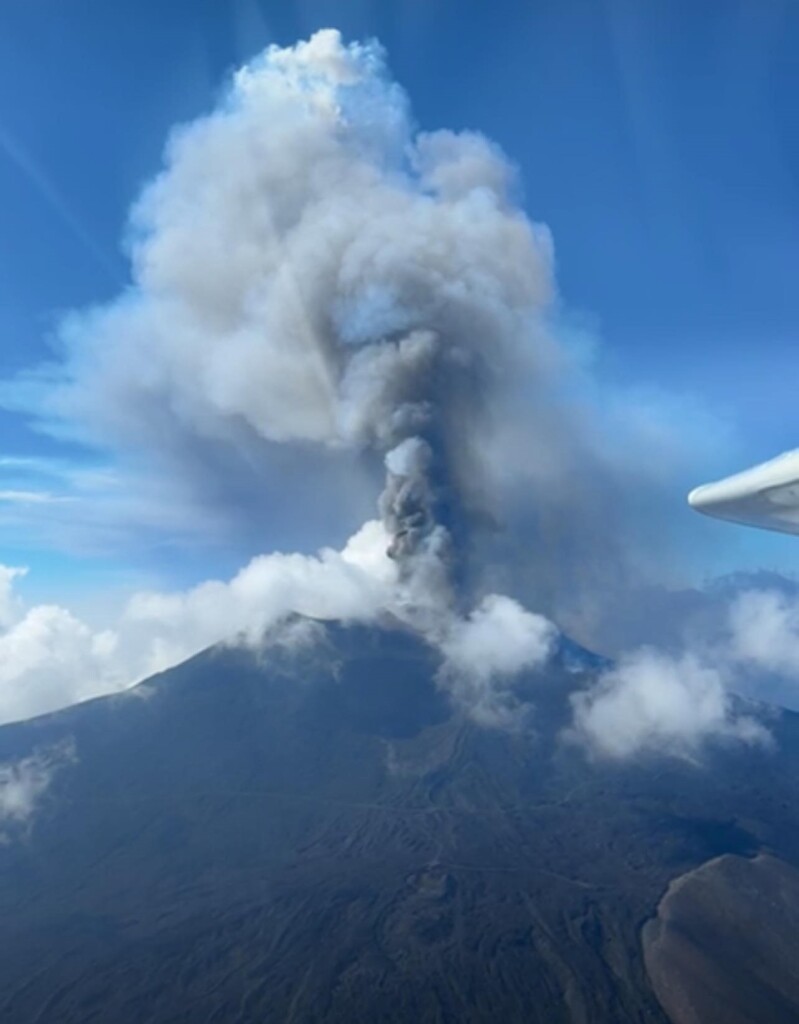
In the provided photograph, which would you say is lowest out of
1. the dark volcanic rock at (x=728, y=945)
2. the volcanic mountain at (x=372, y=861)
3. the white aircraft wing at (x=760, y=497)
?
the dark volcanic rock at (x=728, y=945)

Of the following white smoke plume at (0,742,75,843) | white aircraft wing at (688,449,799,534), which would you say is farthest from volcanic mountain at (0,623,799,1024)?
white aircraft wing at (688,449,799,534)

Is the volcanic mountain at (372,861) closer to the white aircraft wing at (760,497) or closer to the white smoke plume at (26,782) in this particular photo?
the white smoke plume at (26,782)

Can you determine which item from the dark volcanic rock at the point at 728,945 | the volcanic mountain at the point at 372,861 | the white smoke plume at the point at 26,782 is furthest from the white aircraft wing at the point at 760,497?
the white smoke plume at the point at 26,782

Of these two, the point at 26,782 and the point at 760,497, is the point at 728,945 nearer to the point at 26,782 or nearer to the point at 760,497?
the point at 760,497

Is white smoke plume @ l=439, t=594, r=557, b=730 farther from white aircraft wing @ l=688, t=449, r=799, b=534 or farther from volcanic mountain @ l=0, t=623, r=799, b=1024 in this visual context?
white aircraft wing @ l=688, t=449, r=799, b=534

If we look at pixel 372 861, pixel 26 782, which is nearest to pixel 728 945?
pixel 372 861
